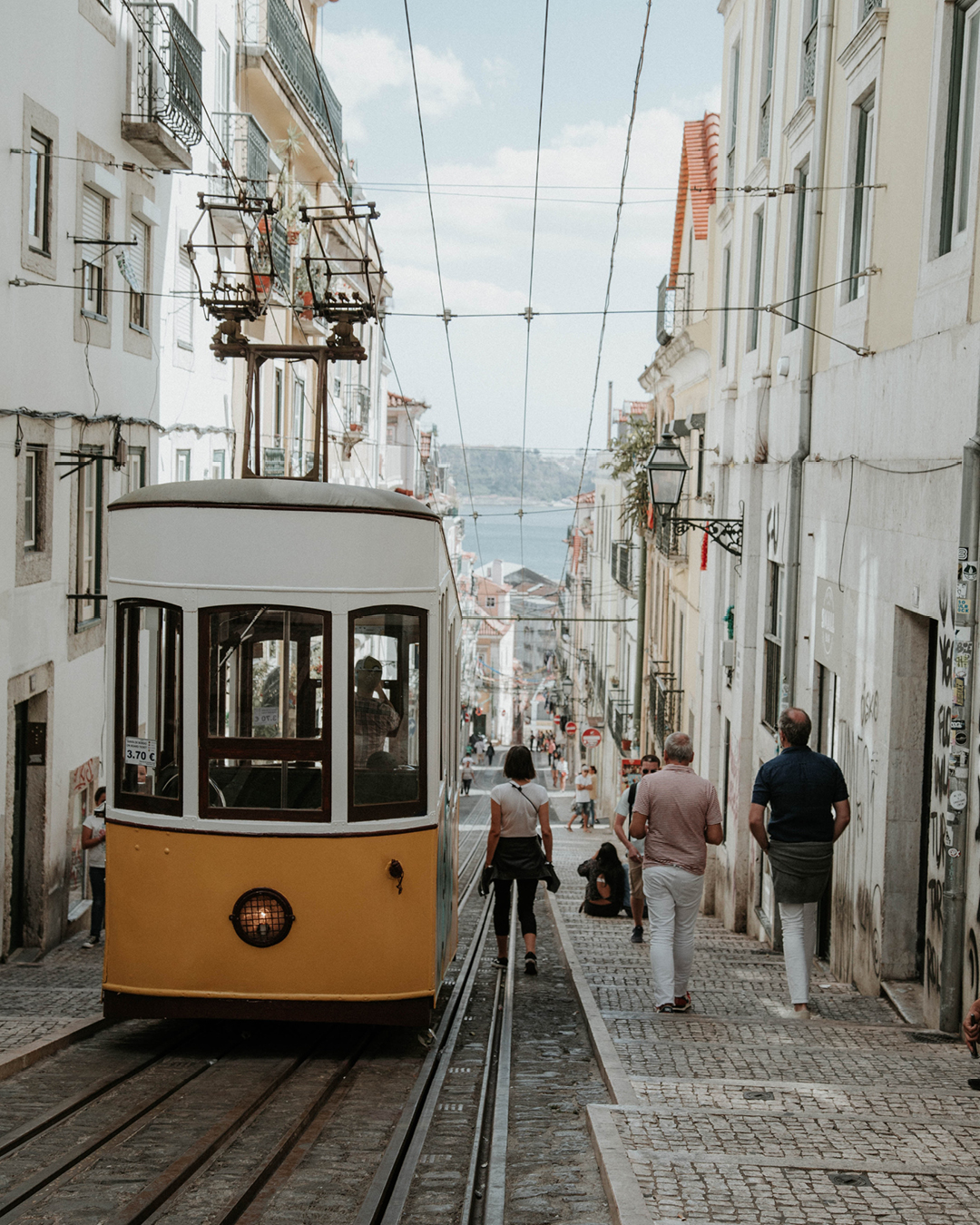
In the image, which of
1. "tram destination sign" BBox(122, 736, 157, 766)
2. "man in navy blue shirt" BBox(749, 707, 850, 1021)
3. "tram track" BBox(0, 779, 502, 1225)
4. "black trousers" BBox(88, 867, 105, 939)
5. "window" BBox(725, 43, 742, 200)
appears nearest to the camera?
"tram track" BBox(0, 779, 502, 1225)

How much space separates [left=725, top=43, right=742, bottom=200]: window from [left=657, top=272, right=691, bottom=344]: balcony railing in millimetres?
4848

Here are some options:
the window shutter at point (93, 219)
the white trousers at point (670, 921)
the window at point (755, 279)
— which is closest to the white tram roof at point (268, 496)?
the white trousers at point (670, 921)

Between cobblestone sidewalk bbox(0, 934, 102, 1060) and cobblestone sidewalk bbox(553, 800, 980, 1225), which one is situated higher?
cobblestone sidewalk bbox(553, 800, 980, 1225)

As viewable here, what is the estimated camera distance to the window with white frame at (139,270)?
1638cm

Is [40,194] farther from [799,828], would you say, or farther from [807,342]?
[799,828]

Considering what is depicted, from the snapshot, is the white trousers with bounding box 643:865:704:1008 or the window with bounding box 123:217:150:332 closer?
the white trousers with bounding box 643:865:704:1008

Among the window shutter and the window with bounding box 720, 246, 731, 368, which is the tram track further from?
the window with bounding box 720, 246, 731, 368

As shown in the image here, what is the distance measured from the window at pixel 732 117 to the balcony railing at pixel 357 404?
1587 cm

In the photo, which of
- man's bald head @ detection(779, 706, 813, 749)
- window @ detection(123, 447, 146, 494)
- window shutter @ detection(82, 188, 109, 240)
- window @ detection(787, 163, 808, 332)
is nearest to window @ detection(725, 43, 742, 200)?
window @ detection(787, 163, 808, 332)

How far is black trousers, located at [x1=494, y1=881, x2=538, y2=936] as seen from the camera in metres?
9.55

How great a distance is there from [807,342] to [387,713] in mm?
6722

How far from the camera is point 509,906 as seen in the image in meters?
9.79

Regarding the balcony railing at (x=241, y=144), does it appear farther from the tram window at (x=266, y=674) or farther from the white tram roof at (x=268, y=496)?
the tram window at (x=266, y=674)

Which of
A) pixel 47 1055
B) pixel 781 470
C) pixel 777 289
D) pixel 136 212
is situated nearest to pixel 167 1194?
pixel 47 1055
